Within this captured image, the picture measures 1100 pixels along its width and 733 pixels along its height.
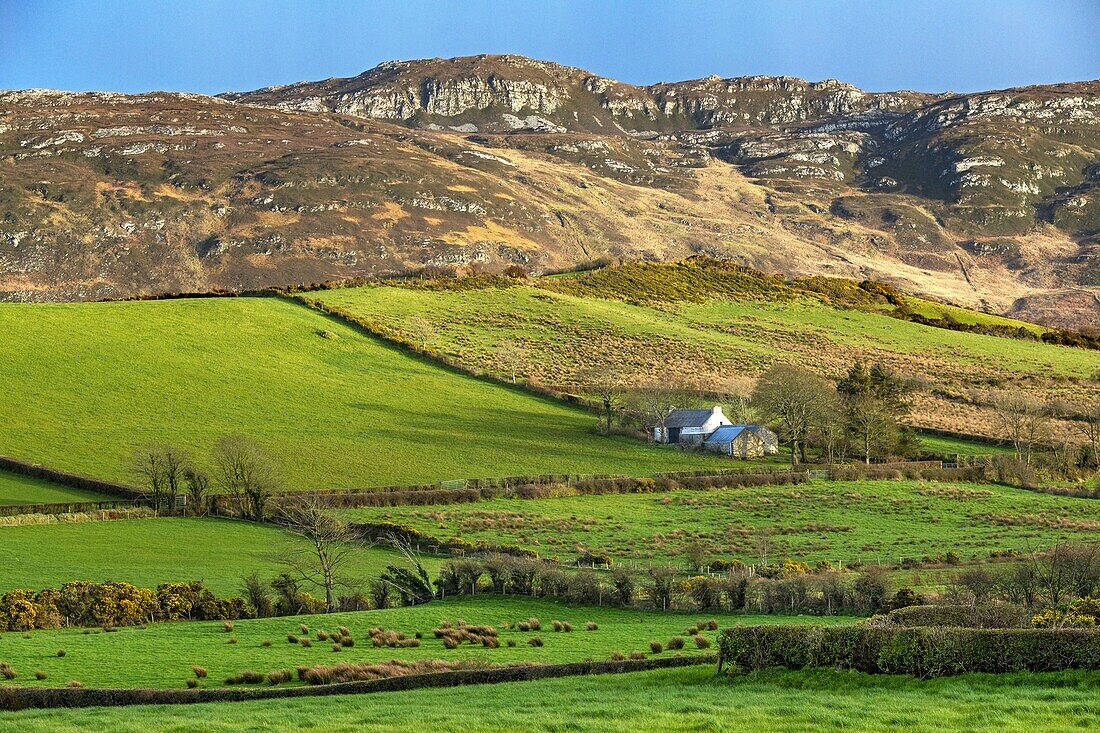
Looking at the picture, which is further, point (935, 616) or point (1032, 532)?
point (1032, 532)

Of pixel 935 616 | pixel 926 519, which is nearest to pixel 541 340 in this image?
pixel 926 519

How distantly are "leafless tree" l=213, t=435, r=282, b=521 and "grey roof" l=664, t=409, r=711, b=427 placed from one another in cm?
3325

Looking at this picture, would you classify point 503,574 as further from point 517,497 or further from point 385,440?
point 385,440

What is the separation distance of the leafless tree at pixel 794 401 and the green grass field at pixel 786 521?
10.4 metres

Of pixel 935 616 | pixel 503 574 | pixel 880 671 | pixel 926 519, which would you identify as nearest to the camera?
pixel 880 671

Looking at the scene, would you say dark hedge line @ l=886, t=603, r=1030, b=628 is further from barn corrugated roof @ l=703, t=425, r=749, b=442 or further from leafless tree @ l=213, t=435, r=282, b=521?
barn corrugated roof @ l=703, t=425, r=749, b=442

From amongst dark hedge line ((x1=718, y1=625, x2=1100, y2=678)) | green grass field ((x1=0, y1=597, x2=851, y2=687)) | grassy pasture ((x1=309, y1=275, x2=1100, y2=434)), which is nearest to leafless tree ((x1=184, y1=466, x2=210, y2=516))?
green grass field ((x1=0, y1=597, x2=851, y2=687))

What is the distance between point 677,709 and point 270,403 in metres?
73.1

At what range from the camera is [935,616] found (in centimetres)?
2792

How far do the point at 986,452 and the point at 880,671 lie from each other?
72.2 meters

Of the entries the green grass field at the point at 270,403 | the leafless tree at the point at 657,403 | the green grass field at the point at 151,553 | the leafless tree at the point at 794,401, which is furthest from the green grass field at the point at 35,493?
the leafless tree at the point at 794,401

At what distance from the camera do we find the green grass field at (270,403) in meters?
79.4

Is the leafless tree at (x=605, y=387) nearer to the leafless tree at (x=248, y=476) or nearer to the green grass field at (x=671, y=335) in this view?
the green grass field at (x=671, y=335)

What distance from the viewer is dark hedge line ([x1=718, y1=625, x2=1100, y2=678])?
22.8 metres
